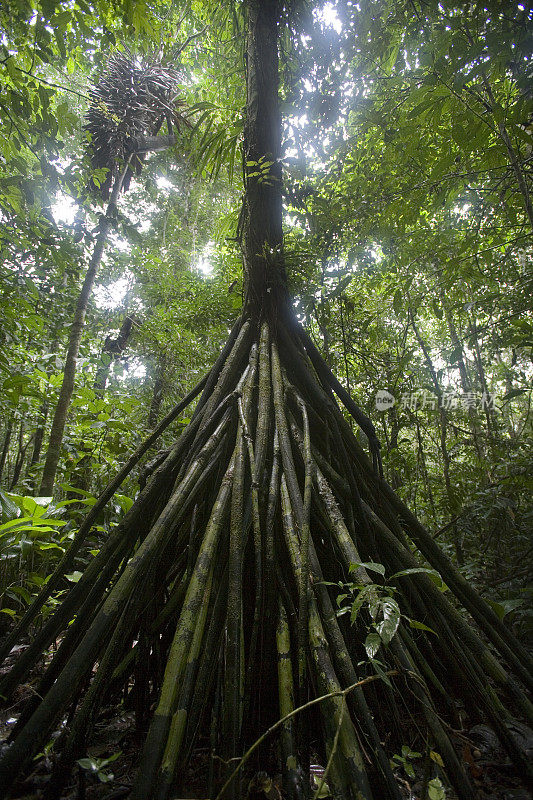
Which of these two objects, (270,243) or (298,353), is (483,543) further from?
(270,243)

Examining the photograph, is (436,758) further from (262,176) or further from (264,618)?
(262,176)

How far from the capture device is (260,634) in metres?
1.10

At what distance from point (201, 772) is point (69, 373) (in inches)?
103

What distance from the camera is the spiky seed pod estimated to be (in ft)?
13.9

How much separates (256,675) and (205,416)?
1.02 meters

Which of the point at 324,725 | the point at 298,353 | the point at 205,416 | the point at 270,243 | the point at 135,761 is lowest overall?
the point at 135,761

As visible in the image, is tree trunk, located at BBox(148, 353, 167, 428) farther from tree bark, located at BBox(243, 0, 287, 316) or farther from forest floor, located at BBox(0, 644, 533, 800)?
forest floor, located at BBox(0, 644, 533, 800)

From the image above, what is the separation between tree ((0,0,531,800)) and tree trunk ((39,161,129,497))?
1431 mm

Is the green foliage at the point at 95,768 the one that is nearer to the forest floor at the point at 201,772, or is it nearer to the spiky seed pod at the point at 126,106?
the forest floor at the point at 201,772

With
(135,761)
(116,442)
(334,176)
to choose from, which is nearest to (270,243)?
(334,176)

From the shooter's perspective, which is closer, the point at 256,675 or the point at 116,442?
the point at 256,675

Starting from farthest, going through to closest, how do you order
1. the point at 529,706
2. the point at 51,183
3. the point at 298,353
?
1. the point at 298,353
2. the point at 51,183
3. the point at 529,706

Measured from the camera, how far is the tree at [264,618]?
774 millimetres

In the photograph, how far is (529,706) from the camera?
0.92 m
